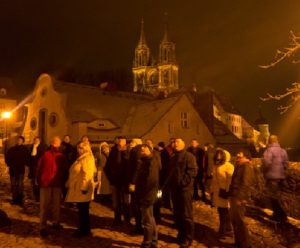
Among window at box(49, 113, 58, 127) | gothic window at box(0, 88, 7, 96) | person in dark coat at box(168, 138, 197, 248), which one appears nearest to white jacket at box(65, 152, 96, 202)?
person in dark coat at box(168, 138, 197, 248)

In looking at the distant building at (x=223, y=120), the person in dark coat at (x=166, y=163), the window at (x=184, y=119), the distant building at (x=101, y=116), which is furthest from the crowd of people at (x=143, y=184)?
the distant building at (x=223, y=120)

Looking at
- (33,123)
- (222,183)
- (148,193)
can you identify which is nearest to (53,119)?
(33,123)

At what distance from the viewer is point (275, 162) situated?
10141 millimetres

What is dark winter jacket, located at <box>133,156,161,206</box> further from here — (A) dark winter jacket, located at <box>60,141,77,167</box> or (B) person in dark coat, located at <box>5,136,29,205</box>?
(B) person in dark coat, located at <box>5,136,29,205</box>

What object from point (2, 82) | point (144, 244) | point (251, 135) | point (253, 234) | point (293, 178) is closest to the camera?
point (144, 244)

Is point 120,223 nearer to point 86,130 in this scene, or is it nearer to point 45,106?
point 86,130

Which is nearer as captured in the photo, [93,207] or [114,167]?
[114,167]

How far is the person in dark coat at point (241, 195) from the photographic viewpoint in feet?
26.0

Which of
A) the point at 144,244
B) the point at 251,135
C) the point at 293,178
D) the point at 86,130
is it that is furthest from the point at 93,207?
the point at 251,135

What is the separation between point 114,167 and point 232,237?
3322 millimetres

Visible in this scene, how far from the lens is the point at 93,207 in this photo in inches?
450

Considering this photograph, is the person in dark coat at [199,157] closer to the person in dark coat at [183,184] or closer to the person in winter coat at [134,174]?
the person in winter coat at [134,174]

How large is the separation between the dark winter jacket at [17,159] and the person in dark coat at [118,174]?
10.3ft

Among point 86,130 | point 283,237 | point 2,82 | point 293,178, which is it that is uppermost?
point 2,82
